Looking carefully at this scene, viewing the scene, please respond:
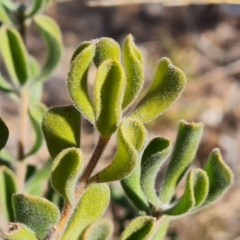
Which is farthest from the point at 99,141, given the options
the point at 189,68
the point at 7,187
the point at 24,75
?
the point at 189,68

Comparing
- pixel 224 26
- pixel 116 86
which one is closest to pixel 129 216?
pixel 116 86

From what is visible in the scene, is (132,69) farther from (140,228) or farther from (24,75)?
(24,75)

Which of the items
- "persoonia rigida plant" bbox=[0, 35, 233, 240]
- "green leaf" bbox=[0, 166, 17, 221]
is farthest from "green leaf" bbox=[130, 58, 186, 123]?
"green leaf" bbox=[0, 166, 17, 221]

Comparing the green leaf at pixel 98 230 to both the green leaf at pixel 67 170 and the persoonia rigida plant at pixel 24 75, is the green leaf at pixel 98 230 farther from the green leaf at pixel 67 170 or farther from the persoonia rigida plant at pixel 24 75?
the persoonia rigida plant at pixel 24 75

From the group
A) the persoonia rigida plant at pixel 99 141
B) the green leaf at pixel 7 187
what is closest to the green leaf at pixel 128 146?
the persoonia rigida plant at pixel 99 141

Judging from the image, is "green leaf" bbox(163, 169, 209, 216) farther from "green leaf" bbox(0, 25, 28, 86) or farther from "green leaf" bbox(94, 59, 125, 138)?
"green leaf" bbox(0, 25, 28, 86)

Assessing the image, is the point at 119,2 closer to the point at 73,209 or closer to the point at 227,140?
the point at 73,209

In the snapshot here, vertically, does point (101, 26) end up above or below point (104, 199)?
below
